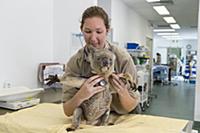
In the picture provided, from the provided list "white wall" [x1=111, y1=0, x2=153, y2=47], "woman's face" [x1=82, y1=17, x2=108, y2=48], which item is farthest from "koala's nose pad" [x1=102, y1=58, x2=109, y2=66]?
"white wall" [x1=111, y1=0, x2=153, y2=47]

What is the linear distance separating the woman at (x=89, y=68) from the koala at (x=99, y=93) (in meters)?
0.02

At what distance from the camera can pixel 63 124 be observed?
108 cm

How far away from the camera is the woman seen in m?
0.97

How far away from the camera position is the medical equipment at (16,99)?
226cm

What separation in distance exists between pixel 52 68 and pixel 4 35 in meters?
0.87

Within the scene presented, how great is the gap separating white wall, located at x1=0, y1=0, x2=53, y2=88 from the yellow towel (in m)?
1.55

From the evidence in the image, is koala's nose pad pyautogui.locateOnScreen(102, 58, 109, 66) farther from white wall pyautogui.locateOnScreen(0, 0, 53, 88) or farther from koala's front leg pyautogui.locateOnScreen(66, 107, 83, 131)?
white wall pyautogui.locateOnScreen(0, 0, 53, 88)

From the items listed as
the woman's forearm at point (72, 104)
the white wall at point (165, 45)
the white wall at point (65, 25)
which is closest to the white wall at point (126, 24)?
the white wall at point (65, 25)

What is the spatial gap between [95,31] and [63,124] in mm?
449

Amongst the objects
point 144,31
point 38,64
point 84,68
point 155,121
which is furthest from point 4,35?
point 144,31

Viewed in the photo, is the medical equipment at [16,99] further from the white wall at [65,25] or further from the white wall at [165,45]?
the white wall at [165,45]

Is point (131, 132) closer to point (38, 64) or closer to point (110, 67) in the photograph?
point (110, 67)

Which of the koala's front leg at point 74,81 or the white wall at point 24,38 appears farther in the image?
the white wall at point 24,38

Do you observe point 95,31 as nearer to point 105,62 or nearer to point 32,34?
point 105,62
